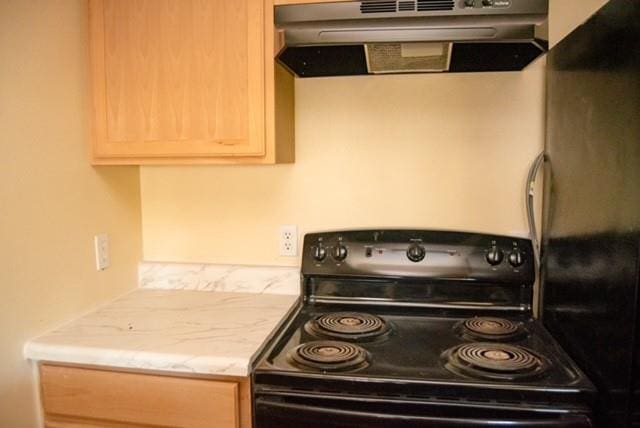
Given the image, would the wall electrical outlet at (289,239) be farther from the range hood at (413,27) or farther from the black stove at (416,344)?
the range hood at (413,27)

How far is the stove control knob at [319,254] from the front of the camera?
170 cm

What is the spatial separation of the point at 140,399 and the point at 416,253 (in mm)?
940

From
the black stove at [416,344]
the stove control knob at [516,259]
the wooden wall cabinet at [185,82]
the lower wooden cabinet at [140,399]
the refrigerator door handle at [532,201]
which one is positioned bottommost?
the lower wooden cabinet at [140,399]

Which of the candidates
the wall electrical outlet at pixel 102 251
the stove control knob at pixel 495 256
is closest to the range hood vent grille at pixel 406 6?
the stove control knob at pixel 495 256

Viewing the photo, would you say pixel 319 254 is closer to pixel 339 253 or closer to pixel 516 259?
pixel 339 253

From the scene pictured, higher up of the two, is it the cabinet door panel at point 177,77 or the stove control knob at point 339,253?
the cabinet door panel at point 177,77

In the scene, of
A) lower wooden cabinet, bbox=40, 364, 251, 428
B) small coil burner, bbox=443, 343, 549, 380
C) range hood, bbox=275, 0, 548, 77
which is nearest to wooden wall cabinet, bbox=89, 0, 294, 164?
range hood, bbox=275, 0, 548, 77

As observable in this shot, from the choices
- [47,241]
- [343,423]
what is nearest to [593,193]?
[343,423]

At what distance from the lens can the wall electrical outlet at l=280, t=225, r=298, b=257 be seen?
5.95 feet

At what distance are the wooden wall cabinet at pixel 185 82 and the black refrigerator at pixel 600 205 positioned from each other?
0.83m

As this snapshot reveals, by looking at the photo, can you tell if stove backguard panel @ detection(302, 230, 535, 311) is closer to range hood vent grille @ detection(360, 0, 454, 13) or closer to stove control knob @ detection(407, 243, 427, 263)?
stove control knob @ detection(407, 243, 427, 263)

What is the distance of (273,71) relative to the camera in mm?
1470

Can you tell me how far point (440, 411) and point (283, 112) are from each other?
3.31ft

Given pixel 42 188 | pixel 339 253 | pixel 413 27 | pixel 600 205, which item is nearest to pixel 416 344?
pixel 339 253
